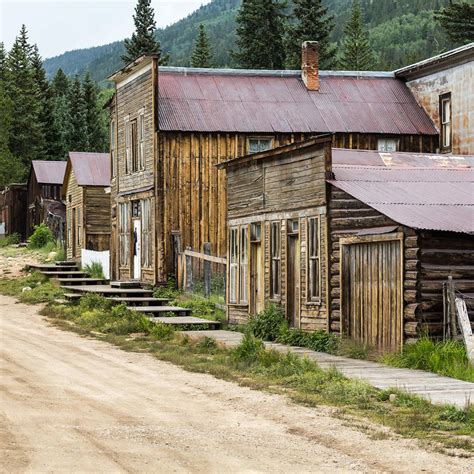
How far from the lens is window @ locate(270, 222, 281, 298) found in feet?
71.6

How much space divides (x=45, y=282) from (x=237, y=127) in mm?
8707

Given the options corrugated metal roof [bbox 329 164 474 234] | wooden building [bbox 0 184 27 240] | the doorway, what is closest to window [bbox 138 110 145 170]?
the doorway

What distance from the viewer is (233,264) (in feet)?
81.0

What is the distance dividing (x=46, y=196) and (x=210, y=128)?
2718 cm

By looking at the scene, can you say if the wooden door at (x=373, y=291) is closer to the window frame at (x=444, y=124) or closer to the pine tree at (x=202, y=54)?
the window frame at (x=444, y=124)

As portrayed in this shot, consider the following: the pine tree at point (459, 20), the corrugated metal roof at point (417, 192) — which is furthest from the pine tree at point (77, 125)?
the corrugated metal roof at point (417, 192)

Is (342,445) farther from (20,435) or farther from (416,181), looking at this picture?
(416,181)

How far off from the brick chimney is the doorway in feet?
44.6

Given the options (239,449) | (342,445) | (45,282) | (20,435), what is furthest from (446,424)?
(45,282)

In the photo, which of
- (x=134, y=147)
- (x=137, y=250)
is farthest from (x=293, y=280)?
(x=134, y=147)

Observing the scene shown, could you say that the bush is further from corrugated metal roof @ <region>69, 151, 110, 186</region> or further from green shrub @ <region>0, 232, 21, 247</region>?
green shrub @ <region>0, 232, 21, 247</region>

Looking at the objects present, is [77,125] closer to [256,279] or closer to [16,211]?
[16,211]

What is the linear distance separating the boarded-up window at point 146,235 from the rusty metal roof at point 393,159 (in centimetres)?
1217

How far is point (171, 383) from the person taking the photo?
1527 centimetres
